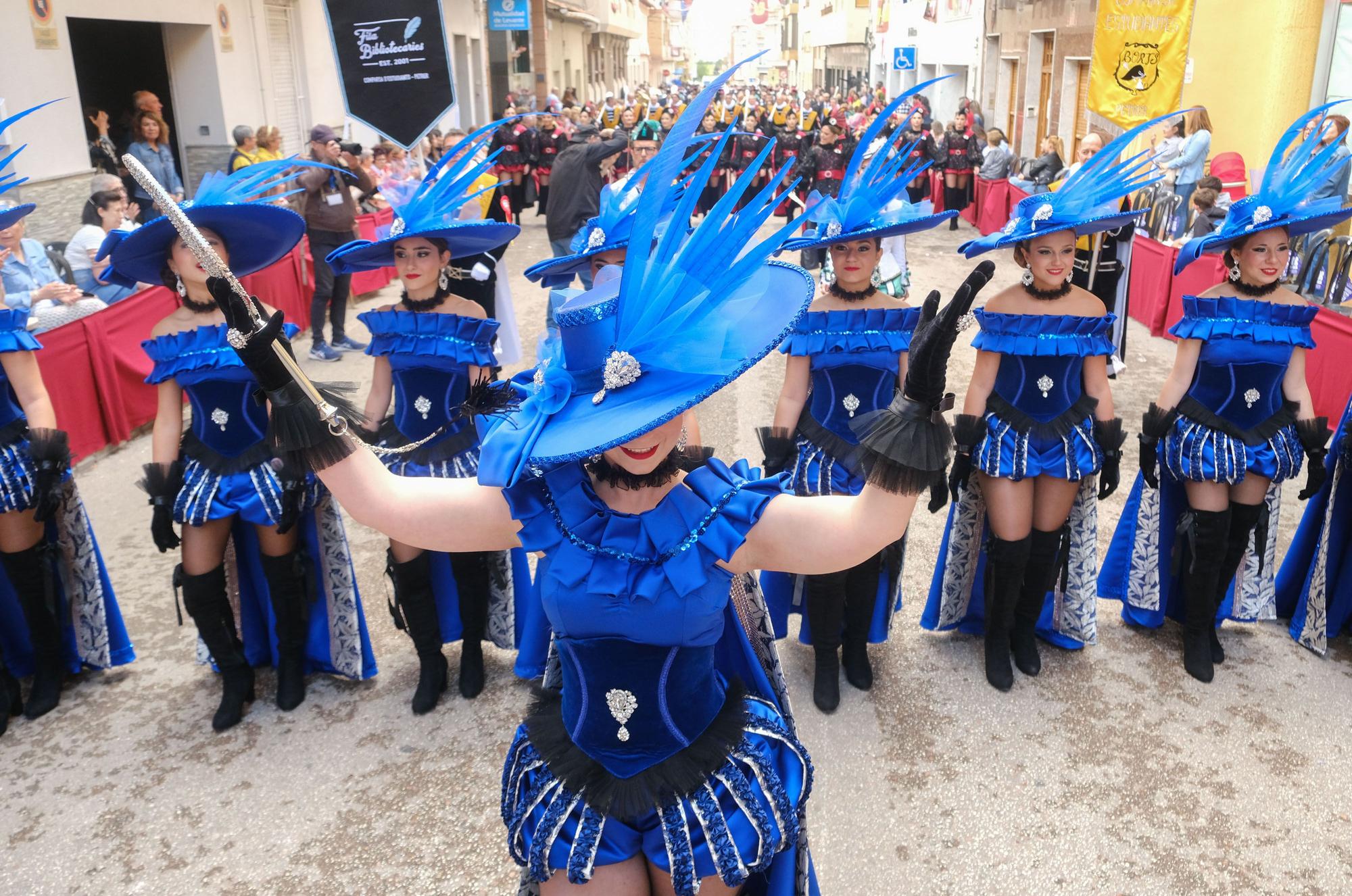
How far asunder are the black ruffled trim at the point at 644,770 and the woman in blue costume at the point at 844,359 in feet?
6.13

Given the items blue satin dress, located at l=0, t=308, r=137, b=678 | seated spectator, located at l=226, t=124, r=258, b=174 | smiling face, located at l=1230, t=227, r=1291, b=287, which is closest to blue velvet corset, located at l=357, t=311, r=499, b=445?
blue satin dress, located at l=0, t=308, r=137, b=678

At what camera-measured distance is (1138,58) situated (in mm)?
10609

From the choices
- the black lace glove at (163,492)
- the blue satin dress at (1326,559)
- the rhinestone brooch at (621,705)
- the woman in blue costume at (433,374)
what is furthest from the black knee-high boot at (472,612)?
the blue satin dress at (1326,559)

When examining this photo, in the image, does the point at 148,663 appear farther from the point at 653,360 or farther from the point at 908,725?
the point at 653,360

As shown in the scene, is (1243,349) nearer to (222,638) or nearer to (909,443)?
(909,443)

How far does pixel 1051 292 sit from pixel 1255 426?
1.00 m

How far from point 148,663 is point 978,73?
25.2 meters

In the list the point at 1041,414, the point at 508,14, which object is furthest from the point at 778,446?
the point at 508,14

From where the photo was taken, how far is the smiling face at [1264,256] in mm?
4070

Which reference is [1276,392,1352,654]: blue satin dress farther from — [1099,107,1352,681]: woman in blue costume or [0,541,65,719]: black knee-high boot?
[0,541,65,719]: black knee-high boot

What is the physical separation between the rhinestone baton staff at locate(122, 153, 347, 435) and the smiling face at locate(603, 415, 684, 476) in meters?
0.55

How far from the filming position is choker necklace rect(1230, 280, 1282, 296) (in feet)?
13.7

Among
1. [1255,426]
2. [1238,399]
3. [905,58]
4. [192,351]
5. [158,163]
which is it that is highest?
[905,58]

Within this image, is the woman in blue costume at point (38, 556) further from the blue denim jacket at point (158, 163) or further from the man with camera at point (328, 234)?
the blue denim jacket at point (158, 163)
